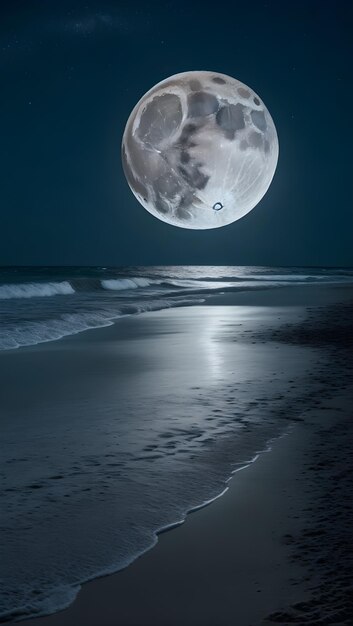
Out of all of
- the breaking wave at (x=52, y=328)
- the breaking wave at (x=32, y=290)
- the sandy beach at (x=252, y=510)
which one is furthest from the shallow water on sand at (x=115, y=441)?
the breaking wave at (x=32, y=290)

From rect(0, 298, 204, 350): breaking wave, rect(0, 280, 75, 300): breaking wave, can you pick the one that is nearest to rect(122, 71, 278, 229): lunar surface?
rect(0, 298, 204, 350): breaking wave

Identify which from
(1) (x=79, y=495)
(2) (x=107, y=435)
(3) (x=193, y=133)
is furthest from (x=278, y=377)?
(3) (x=193, y=133)

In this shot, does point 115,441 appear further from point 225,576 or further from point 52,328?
point 52,328

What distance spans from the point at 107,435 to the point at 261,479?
4.09 ft

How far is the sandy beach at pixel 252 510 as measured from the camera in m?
2.28

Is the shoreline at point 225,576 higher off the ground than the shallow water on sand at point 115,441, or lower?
lower

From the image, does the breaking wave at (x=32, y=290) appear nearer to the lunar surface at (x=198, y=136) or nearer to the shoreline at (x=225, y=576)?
the lunar surface at (x=198, y=136)

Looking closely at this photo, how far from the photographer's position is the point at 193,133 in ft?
51.1

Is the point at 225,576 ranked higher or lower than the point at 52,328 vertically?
lower

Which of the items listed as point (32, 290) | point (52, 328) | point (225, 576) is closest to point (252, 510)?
point (225, 576)

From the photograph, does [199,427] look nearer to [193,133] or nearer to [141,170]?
[193,133]

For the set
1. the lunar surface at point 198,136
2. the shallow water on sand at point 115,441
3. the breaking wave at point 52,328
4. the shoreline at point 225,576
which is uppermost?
the lunar surface at point 198,136

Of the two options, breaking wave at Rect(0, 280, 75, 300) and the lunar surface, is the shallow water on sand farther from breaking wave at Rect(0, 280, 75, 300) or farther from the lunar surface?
breaking wave at Rect(0, 280, 75, 300)

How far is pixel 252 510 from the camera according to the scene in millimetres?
3154
